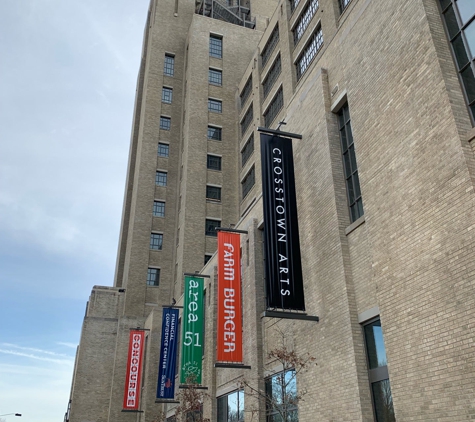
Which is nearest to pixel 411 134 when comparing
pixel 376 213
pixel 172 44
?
pixel 376 213

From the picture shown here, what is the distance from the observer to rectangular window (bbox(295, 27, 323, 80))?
2519 centimetres

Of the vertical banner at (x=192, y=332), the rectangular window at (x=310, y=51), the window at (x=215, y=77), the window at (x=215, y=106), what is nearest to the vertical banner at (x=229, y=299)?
the vertical banner at (x=192, y=332)

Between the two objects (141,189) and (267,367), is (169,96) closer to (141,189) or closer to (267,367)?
(141,189)

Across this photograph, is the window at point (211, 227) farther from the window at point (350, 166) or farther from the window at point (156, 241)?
the window at point (350, 166)

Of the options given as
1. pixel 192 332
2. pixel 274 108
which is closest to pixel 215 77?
pixel 274 108

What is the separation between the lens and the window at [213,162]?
42.8 m

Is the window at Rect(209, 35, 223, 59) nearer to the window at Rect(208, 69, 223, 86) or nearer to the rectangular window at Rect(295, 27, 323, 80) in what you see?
the window at Rect(208, 69, 223, 86)

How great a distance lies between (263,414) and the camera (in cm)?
1739

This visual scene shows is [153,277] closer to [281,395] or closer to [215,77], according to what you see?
[215,77]

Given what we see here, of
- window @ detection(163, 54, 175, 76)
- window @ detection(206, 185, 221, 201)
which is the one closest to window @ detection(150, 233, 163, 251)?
window @ detection(206, 185, 221, 201)

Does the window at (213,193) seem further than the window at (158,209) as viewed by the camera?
No

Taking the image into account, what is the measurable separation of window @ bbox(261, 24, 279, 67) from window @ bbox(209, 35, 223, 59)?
1188 centimetres

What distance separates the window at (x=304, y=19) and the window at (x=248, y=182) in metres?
12.1

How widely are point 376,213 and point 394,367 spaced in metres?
3.68
